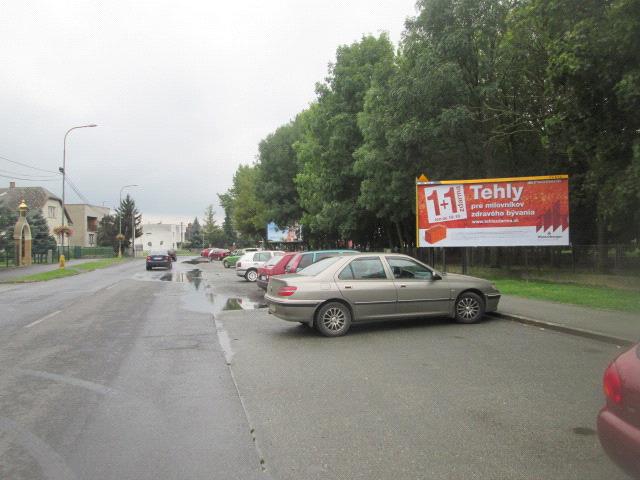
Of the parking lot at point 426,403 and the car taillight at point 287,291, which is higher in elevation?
the car taillight at point 287,291

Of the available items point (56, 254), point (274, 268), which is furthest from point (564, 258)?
point (56, 254)

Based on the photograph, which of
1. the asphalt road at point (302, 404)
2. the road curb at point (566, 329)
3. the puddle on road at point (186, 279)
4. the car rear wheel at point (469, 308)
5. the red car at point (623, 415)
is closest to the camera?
the red car at point (623, 415)

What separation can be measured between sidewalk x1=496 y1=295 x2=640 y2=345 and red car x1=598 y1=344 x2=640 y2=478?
17.9 ft

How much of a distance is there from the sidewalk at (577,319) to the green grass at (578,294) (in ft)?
2.07

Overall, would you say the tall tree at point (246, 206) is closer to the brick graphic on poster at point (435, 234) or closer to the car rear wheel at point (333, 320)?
the brick graphic on poster at point (435, 234)

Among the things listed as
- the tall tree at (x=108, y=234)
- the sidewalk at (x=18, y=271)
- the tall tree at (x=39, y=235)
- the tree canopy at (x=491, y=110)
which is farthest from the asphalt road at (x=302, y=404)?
the tall tree at (x=108, y=234)

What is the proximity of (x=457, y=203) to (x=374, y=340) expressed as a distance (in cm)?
1160

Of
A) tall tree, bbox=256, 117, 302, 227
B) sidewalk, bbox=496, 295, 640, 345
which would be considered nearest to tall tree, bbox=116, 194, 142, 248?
tall tree, bbox=256, 117, 302, 227

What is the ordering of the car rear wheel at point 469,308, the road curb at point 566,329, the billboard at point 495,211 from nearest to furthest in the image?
1. the road curb at point 566,329
2. the car rear wheel at point 469,308
3. the billboard at point 495,211

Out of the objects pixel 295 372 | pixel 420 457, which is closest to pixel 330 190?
pixel 295 372

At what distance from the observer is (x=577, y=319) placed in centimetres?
997

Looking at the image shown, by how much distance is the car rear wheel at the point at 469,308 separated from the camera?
32.9 feet

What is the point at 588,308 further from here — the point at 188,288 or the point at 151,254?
the point at 151,254

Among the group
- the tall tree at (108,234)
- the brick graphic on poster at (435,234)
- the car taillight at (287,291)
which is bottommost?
the car taillight at (287,291)
